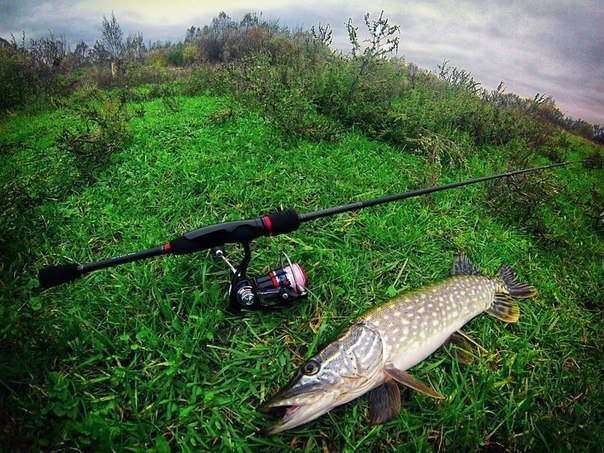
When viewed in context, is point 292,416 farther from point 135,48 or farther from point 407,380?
point 135,48

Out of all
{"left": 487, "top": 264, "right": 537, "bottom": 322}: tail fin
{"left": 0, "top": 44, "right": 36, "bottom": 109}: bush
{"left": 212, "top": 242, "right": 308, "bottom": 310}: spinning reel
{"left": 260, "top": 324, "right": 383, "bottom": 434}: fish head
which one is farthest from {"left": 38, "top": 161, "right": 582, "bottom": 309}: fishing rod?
{"left": 0, "top": 44, "right": 36, "bottom": 109}: bush

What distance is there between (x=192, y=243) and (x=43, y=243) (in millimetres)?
2022

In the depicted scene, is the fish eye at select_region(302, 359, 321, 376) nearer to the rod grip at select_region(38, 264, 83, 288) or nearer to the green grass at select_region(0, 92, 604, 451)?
the green grass at select_region(0, 92, 604, 451)

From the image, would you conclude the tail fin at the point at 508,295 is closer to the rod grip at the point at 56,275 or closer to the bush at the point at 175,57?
the rod grip at the point at 56,275

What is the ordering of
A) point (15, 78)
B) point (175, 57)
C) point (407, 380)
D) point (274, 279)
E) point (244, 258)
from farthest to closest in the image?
point (175, 57), point (15, 78), point (274, 279), point (244, 258), point (407, 380)

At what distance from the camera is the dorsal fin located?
106 inches

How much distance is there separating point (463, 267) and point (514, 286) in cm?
47

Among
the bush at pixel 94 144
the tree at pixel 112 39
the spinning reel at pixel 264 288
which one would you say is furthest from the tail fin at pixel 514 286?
the tree at pixel 112 39

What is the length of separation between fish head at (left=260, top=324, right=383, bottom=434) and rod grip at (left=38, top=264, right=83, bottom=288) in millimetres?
1230

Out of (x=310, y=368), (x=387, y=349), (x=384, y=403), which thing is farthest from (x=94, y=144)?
(x=384, y=403)

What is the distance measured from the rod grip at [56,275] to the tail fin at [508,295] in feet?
9.39

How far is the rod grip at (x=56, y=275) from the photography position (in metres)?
1.62

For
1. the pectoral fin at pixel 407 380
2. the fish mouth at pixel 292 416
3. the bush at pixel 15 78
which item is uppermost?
the bush at pixel 15 78

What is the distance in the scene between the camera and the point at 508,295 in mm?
2639
